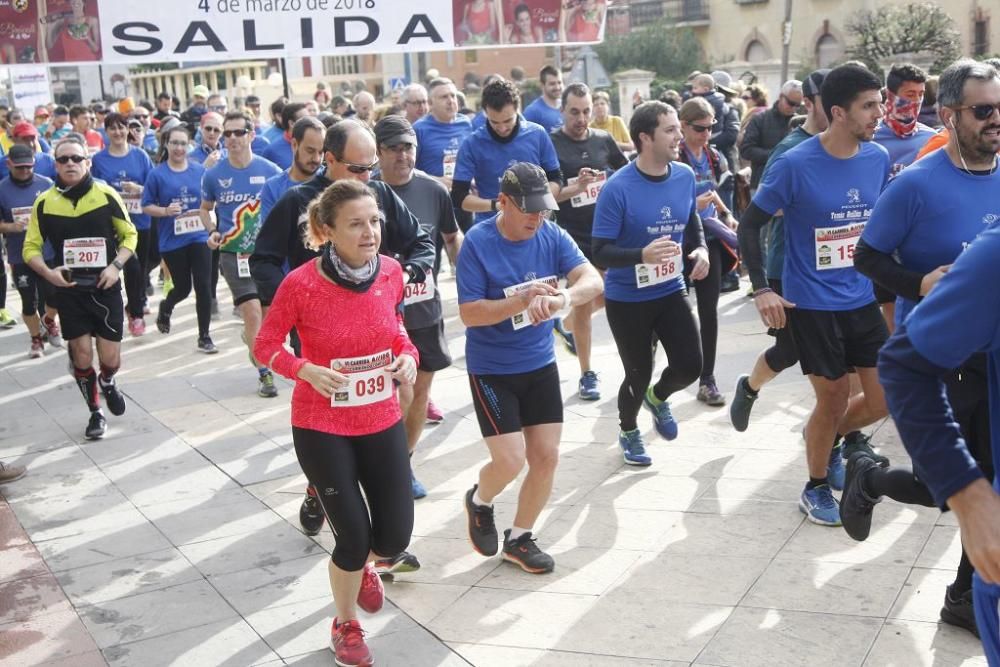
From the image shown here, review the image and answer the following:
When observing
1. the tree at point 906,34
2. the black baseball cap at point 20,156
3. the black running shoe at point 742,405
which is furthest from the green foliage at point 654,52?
the black running shoe at point 742,405

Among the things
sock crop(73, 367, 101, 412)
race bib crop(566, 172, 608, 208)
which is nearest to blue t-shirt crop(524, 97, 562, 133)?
race bib crop(566, 172, 608, 208)

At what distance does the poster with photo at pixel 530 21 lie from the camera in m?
14.1

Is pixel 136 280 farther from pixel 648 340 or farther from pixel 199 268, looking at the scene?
pixel 648 340

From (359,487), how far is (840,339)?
2.35 metres

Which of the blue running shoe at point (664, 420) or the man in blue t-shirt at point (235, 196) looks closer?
the blue running shoe at point (664, 420)

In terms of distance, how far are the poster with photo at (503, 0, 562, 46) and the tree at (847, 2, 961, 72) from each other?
2219cm

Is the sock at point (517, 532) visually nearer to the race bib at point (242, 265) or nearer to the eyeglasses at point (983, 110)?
the eyeglasses at point (983, 110)

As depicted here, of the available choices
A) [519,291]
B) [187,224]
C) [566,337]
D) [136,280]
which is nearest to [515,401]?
[519,291]

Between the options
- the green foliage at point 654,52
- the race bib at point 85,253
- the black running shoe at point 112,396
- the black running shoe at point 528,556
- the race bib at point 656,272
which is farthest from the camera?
the green foliage at point 654,52

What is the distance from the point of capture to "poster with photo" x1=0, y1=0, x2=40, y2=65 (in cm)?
1258

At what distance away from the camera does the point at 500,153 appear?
348 inches

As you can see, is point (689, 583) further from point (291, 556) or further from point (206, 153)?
point (206, 153)

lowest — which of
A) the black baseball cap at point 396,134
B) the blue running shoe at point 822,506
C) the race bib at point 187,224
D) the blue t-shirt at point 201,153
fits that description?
the blue running shoe at point 822,506

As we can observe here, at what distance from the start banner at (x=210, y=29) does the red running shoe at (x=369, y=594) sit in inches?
330
